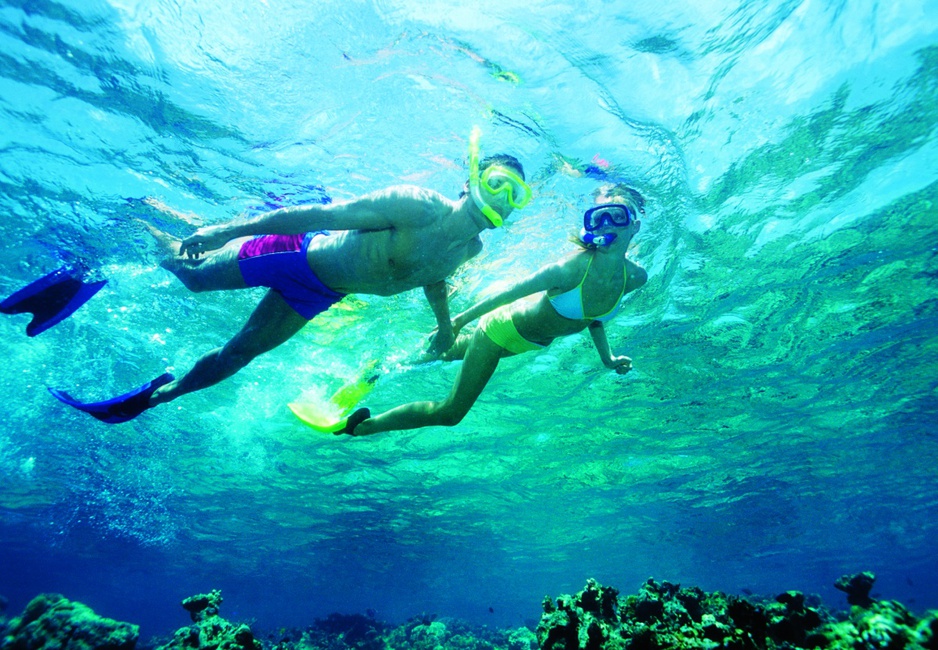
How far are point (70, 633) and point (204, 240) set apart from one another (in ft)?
20.0

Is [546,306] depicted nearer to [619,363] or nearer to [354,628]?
[619,363]

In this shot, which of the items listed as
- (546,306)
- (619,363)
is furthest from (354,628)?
(546,306)

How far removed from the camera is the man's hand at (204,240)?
13.3ft

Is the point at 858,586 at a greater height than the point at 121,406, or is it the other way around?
the point at 121,406

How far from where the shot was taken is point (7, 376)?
15812mm

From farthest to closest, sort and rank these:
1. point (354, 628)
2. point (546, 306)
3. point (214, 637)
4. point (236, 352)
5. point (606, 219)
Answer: point (354, 628) < point (546, 306) < point (214, 637) < point (236, 352) < point (606, 219)

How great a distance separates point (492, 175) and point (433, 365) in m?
9.81

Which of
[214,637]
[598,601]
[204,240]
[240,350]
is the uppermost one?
[204,240]

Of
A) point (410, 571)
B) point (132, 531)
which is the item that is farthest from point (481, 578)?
point (132, 531)

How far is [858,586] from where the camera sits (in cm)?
721

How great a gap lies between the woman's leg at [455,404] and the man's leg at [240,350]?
1606mm

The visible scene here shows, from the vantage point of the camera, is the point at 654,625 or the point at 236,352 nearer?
the point at 654,625

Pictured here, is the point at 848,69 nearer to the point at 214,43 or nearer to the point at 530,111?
the point at 530,111

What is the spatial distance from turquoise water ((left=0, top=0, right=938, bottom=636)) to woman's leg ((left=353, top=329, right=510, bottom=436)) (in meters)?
3.91
